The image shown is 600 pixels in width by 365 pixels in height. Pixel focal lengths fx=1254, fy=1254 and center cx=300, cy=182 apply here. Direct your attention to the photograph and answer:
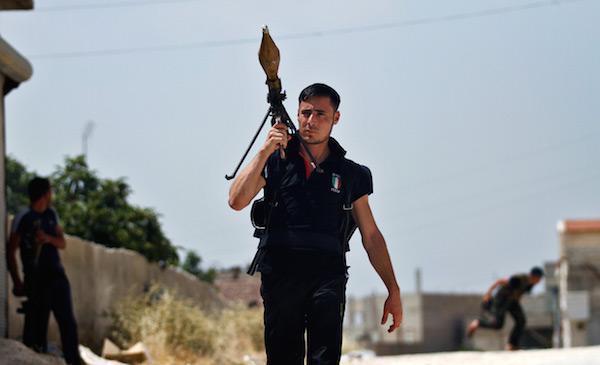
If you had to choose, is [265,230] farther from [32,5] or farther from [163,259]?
Result: [163,259]

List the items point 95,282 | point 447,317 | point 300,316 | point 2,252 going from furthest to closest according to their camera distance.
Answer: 1. point 447,317
2. point 95,282
3. point 2,252
4. point 300,316

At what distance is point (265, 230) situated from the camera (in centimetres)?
574

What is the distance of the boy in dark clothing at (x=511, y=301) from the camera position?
52.9ft

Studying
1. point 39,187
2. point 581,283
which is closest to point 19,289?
point 39,187

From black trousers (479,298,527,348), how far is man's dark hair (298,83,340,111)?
10710 mm

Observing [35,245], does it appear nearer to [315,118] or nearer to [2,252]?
[2,252]

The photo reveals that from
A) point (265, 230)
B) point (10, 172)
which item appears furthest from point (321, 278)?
point (10, 172)

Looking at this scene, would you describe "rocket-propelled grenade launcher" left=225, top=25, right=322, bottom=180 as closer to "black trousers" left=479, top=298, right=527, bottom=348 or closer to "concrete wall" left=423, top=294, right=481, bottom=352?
"black trousers" left=479, top=298, right=527, bottom=348

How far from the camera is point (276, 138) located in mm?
5488

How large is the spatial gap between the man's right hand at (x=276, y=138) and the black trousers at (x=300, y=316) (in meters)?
0.57

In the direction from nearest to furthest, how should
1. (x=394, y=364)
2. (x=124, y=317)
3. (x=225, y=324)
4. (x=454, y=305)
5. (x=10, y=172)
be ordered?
(x=394, y=364) < (x=124, y=317) < (x=225, y=324) < (x=10, y=172) < (x=454, y=305)

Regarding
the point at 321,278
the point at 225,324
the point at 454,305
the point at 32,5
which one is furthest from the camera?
the point at 454,305

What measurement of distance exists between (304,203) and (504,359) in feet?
19.7

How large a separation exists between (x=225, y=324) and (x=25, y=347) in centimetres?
745
